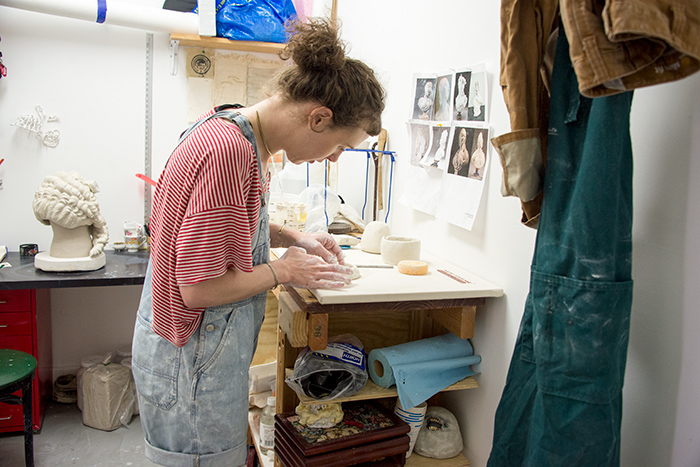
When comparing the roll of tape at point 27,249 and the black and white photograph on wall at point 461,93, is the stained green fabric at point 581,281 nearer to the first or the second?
the black and white photograph on wall at point 461,93

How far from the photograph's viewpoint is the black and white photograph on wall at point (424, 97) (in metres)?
1.87

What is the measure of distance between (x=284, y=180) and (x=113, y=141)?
104 cm

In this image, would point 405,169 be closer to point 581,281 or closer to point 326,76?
point 326,76

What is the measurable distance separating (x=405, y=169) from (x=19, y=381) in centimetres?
175

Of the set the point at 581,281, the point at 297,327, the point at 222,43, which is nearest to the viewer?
the point at 581,281

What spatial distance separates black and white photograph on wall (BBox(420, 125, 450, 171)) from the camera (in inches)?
70.0

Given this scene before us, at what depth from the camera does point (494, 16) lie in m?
1.49

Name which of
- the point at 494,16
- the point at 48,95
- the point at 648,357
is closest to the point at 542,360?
the point at 648,357

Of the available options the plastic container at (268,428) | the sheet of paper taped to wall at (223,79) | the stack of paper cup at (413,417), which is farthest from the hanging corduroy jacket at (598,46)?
the sheet of paper taped to wall at (223,79)

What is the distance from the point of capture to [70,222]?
90.7 inches

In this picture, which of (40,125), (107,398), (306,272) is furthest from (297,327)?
(40,125)

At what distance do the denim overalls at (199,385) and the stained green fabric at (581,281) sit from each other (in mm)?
666

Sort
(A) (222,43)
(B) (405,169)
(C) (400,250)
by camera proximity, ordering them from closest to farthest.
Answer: (C) (400,250), (B) (405,169), (A) (222,43)

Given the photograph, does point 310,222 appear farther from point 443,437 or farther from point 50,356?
point 50,356
